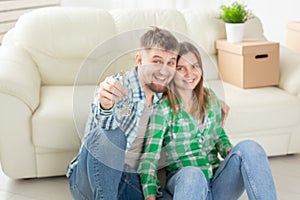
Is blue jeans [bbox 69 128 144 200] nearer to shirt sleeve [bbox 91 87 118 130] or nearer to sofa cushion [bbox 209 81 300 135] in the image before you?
shirt sleeve [bbox 91 87 118 130]

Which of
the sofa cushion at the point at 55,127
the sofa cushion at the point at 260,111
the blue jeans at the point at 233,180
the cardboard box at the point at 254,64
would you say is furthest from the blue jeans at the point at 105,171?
the cardboard box at the point at 254,64

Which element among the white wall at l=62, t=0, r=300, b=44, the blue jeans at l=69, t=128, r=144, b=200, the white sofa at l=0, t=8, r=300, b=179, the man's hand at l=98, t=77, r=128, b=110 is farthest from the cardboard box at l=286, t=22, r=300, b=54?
the man's hand at l=98, t=77, r=128, b=110

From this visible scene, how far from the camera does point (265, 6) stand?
3619mm

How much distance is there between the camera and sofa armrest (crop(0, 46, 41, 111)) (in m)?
1.92

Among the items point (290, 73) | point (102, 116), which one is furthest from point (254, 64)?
point (102, 116)

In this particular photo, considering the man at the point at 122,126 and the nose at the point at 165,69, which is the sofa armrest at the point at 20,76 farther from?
the nose at the point at 165,69

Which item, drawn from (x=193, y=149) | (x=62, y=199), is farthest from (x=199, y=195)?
(x=62, y=199)

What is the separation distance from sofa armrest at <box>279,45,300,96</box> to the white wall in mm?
1140

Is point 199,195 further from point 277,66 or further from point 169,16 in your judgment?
point 169,16

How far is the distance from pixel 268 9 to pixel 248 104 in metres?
1.70

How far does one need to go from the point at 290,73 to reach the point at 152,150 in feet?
3.78

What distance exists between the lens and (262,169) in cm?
145

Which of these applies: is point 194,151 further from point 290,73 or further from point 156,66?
point 290,73

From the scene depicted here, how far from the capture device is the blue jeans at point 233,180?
140 cm
